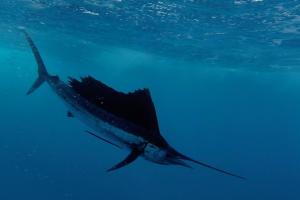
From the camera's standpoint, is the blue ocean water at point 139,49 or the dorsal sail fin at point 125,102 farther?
the blue ocean water at point 139,49

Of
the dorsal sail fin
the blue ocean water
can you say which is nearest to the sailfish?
the dorsal sail fin

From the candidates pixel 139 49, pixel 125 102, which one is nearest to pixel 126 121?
pixel 125 102

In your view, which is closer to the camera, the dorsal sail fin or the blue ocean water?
the dorsal sail fin

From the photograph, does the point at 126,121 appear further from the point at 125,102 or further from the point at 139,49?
the point at 139,49

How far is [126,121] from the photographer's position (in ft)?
11.4

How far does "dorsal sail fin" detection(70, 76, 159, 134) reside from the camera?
3336 mm

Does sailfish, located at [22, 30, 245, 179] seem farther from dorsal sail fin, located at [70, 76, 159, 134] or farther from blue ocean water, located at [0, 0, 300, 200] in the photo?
blue ocean water, located at [0, 0, 300, 200]

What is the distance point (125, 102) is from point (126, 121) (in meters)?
0.22

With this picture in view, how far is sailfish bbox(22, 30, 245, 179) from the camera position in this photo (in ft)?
10.8

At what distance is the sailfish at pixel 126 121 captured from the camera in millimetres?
3295

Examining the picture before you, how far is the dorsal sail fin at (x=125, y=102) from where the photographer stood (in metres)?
3.34

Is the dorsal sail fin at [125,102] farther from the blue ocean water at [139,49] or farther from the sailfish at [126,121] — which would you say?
the blue ocean water at [139,49]

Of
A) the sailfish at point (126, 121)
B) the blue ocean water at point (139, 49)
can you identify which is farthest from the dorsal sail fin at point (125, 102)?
the blue ocean water at point (139, 49)

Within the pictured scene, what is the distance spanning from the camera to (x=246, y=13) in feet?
37.3
